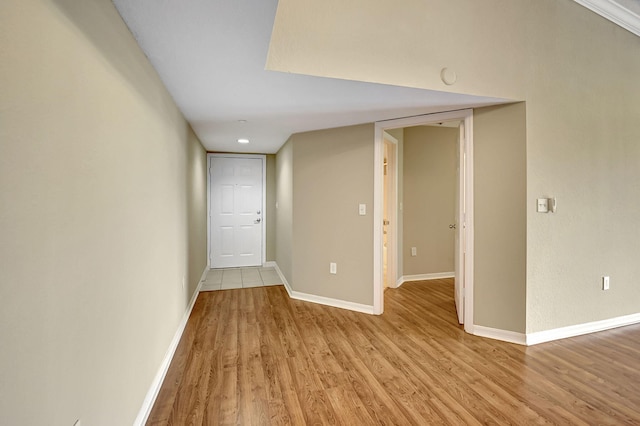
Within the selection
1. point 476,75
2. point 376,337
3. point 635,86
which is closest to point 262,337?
point 376,337

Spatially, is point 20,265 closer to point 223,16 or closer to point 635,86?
point 223,16

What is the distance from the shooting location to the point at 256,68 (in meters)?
1.91

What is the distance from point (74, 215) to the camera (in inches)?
39.6

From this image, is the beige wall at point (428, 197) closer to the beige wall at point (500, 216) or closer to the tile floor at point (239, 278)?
the beige wall at point (500, 216)

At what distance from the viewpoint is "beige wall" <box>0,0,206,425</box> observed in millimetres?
735

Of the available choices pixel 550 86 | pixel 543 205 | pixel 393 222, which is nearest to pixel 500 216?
pixel 543 205

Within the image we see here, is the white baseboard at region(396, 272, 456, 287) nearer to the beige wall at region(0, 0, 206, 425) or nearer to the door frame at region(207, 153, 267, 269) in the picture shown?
the door frame at region(207, 153, 267, 269)

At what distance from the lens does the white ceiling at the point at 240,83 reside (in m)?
1.40

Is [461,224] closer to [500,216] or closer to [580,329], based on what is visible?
[500,216]

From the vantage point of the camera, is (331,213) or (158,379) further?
(331,213)

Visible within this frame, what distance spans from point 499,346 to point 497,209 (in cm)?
119

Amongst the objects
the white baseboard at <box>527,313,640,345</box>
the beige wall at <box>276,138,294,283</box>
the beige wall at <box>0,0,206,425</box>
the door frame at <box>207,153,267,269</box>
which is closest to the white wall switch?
the white baseboard at <box>527,313,640,345</box>

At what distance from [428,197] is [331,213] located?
6.37ft

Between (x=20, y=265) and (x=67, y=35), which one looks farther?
(x=67, y=35)
